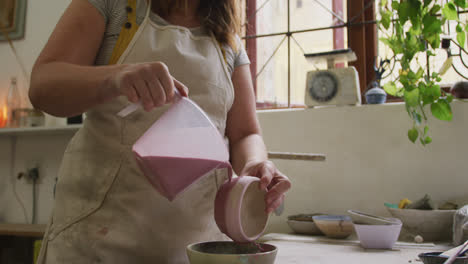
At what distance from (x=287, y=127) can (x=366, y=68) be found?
52 cm

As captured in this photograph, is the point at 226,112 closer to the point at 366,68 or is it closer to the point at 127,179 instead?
the point at 127,179

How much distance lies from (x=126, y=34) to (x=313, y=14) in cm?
150

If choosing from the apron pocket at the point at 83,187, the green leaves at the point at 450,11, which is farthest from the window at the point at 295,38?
the apron pocket at the point at 83,187

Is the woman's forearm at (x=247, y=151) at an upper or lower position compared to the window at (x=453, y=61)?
lower

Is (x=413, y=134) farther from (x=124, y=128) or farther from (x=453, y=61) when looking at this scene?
(x=124, y=128)

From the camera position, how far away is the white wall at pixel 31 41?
263cm

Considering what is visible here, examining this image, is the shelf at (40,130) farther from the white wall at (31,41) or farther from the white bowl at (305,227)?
the white bowl at (305,227)

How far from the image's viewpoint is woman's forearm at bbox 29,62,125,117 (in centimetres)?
71

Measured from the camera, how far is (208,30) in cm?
101

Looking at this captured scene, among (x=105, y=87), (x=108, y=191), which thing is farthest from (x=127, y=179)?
(x=105, y=87)

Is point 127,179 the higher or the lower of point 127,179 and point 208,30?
the lower

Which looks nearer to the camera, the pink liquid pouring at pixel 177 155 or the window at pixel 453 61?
the pink liquid pouring at pixel 177 155

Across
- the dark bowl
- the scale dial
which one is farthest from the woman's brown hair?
the scale dial

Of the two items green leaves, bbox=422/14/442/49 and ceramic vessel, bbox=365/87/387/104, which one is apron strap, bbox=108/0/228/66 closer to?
green leaves, bbox=422/14/442/49
